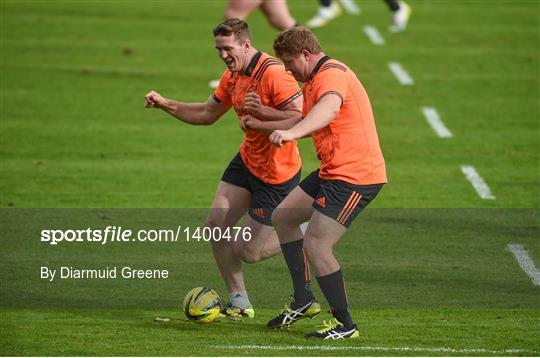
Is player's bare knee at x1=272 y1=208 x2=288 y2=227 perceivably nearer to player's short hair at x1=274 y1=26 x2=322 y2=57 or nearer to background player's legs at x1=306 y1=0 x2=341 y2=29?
player's short hair at x1=274 y1=26 x2=322 y2=57

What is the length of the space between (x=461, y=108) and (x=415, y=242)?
6.34m

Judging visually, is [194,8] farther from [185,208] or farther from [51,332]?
[51,332]

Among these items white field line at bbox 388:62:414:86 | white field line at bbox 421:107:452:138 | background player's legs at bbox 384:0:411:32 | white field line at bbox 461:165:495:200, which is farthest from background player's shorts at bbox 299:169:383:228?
background player's legs at bbox 384:0:411:32

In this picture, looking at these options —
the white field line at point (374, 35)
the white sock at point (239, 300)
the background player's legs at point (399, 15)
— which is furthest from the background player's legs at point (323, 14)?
the white sock at point (239, 300)

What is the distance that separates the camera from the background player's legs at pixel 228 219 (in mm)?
9969

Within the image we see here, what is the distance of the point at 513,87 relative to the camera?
19781 mm

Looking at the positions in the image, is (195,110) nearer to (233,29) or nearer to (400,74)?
(233,29)

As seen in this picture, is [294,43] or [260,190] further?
[260,190]

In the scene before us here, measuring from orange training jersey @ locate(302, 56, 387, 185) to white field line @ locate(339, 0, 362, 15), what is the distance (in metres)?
16.5

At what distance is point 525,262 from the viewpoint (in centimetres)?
1181

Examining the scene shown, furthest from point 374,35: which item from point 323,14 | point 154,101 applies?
point 154,101

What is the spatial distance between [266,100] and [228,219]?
1002 mm

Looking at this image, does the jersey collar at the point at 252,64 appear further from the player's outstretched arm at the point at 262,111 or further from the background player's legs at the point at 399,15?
the background player's legs at the point at 399,15

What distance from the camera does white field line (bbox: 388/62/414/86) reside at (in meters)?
20.1
